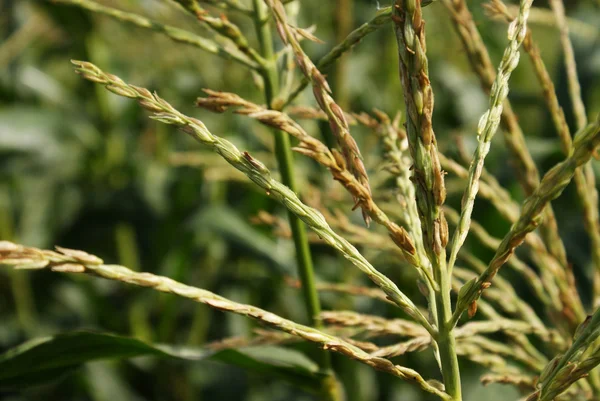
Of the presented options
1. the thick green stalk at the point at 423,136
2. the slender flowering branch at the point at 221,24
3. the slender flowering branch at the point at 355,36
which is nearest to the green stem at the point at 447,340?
the thick green stalk at the point at 423,136

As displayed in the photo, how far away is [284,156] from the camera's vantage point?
0.87m

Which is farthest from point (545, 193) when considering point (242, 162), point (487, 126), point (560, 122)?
point (560, 122)

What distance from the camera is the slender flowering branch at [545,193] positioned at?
19.7 inches

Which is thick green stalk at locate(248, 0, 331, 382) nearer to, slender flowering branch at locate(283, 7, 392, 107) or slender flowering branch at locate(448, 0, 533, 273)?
slender flowering branch at locate(283, 7, 392, 107)

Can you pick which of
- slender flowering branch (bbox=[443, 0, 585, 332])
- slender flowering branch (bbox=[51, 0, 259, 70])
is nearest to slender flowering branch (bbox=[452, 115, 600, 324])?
slender flowering branch (bbox=[443, 0, 585, 332])

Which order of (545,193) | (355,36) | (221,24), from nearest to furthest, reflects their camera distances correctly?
(545,193) → (355,36) → (221,24)

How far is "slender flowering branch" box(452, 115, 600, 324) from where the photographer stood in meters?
0.50

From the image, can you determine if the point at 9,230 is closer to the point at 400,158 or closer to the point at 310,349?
the point at 310,349

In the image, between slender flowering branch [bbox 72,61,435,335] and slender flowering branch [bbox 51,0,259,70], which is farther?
slender flowering branch [bbox 51,0,259,70]

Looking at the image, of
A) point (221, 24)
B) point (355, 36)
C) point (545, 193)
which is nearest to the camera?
point (545, 193)

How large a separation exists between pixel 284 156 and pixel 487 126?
32 cm

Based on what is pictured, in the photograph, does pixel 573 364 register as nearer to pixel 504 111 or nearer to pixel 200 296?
pixel 200 296

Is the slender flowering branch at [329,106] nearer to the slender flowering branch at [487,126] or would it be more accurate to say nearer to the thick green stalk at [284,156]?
the slender flowering branch at [487,126]

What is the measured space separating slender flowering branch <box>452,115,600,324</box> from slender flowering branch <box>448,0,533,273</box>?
4 cm
